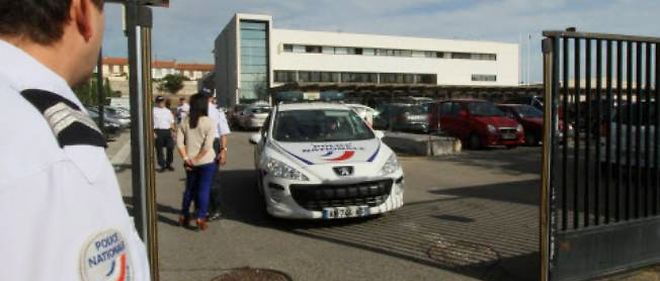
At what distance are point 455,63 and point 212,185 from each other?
76.2 m

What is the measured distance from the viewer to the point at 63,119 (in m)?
1.05

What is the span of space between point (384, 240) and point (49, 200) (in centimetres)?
608

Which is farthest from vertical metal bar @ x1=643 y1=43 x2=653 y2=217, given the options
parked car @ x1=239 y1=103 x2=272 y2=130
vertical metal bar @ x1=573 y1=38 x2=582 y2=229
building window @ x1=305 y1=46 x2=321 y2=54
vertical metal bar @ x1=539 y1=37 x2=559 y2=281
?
building window @ x1=305 y1=46 x2=321 y2=54

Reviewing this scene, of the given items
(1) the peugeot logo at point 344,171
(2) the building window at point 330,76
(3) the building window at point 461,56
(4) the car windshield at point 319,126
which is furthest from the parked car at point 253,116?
(3) the building window at point 461,56

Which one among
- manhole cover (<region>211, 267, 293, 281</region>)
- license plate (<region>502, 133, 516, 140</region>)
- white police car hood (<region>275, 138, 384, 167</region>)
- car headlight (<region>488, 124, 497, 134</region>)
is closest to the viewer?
manhole cover (<region>211, 267, 293, 281</region>)

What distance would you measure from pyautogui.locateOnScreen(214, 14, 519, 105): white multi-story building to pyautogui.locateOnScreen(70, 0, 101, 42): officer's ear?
2593 inches

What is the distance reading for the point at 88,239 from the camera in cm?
99

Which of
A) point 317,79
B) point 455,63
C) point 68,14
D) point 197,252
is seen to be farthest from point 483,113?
point 455,63

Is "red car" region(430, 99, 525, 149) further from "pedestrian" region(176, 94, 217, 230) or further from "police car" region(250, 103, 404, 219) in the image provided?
"pedestrian" region(176, 94, 217, 230)

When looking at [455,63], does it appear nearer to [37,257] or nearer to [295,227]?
[295,227]

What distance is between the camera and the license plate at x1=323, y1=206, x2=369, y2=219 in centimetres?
732

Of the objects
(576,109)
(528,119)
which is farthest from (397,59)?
(576,109)

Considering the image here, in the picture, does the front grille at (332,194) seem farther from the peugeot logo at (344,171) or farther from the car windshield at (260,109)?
the car windshield at (260,109)

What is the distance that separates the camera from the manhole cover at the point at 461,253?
233 inches
